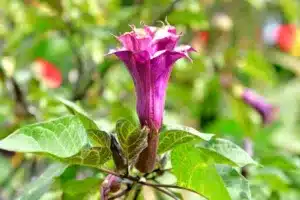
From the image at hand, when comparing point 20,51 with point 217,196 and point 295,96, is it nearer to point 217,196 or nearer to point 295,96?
point 217,196

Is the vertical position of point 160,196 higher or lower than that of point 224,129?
lower

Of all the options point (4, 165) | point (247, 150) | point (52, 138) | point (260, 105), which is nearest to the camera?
point (52, 138)

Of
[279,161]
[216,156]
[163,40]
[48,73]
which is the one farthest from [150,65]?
[48,73]

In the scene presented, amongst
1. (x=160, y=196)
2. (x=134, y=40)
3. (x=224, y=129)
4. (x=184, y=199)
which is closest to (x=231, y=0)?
(x=224, y=129)

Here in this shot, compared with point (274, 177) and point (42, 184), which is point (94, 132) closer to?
point (42, 184)

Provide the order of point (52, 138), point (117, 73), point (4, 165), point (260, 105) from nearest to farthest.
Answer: point (52, 138) → point (260, 105) → point (117, 73) → point (4, 165)
